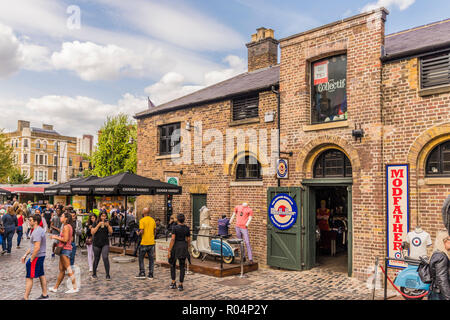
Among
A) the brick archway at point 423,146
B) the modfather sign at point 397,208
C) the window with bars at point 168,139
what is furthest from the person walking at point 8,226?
the brick archway at point 423,146

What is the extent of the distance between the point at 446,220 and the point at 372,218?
1875 mm

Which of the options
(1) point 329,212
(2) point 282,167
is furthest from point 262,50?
(1) point 329,212

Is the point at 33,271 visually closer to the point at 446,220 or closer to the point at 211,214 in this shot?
the point at 211,214

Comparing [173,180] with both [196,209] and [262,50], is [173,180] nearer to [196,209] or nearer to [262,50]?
[196,209]

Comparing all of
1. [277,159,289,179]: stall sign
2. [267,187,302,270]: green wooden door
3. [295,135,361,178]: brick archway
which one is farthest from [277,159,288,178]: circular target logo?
[267,187,302,270]: green wooden door

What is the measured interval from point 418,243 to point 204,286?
5.06 metres

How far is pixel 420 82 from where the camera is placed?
939 cm

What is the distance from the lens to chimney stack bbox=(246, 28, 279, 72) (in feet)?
57.8

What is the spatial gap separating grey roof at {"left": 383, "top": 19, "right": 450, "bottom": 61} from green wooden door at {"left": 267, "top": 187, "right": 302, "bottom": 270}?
15.3ft

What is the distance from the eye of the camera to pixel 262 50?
17781 millimetres

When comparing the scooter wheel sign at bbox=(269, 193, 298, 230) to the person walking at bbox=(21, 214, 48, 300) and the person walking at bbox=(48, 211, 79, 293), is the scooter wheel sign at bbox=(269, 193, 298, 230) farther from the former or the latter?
the person walking at bbox=(21, 214, 48, 300)

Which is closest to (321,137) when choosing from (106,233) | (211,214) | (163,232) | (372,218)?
(372,218)

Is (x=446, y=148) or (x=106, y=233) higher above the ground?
(x=446, y=148)

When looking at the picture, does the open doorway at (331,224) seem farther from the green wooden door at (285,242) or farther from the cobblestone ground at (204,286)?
the cobblestone ground at (204,286)
